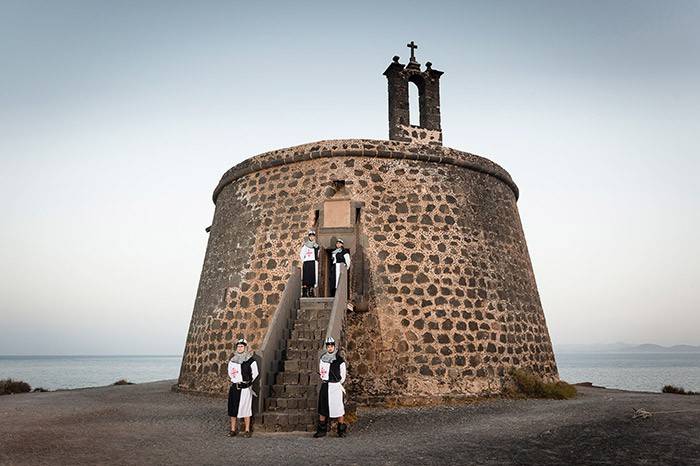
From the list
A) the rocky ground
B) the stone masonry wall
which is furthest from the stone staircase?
the stone masonry wall

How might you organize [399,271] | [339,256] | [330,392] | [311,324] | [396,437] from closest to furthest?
[396,437] < [330,392] < [311,324] < [339,256] < [399,271]

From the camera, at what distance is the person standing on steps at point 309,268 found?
40.9 ft

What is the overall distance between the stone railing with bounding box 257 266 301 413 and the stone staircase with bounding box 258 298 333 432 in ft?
0.40

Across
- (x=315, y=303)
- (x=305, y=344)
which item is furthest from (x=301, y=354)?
(x=315, y=303)

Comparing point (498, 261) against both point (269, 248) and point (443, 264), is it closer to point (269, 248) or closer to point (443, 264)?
point (443, 264)

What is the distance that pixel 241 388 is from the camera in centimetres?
856

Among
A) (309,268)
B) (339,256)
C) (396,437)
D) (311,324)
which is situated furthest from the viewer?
(339,256)

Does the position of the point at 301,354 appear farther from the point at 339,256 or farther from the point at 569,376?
the point at 569,376

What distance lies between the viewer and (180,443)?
7.80m

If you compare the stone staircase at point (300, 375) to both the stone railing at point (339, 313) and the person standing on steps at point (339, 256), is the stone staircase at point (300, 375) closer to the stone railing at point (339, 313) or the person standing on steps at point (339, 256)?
the stone railing at point (339, 313)

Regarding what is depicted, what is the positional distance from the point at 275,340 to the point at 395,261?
420 cm

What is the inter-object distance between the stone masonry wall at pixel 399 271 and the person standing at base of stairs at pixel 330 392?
374cm

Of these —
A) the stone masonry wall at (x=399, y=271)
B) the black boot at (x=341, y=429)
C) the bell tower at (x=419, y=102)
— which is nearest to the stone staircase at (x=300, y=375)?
the black boot at (x=341, y=429)

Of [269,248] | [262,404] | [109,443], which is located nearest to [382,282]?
[269,248]
